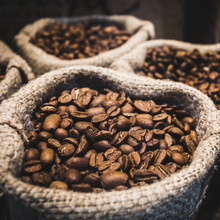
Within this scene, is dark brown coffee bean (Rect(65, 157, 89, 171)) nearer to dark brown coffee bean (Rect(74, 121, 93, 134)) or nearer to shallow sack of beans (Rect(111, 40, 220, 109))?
dark brown coffee bean (Rect(74, 121, 93, 134))

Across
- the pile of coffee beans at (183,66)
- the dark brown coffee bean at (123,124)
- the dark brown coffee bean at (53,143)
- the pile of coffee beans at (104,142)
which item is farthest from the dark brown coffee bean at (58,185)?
the pile of coffee beans at (183,66)

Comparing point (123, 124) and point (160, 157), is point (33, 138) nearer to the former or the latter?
point (123, 124)

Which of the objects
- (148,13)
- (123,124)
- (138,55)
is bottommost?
(123,124)

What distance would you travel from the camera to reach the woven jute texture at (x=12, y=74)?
4.66 feet

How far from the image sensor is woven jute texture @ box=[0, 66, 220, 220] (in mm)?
707

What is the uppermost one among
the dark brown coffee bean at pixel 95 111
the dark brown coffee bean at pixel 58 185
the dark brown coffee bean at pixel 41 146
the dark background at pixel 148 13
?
the dark background at pixel 148 13

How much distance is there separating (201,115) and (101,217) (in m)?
0.88

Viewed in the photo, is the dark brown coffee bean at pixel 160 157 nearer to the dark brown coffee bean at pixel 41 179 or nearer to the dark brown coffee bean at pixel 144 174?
the dark brown coffee bean at pixel 144 174

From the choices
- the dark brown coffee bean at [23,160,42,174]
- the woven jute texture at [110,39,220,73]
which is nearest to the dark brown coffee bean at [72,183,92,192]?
the dark brown coffee bean at [23,160,42,174]

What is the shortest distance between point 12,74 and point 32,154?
0.90m

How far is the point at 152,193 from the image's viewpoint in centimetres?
75

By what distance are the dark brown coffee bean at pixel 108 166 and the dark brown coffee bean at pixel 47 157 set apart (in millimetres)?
247

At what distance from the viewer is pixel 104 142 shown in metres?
1.00

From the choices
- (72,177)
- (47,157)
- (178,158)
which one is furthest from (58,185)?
(178,158)
